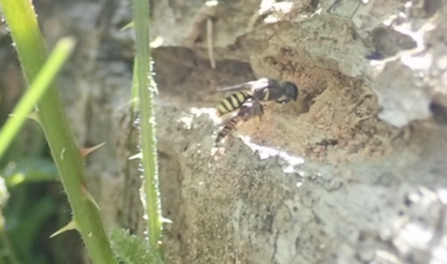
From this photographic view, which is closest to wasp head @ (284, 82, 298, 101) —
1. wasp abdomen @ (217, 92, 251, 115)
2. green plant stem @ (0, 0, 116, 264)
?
wasp abdomen @ (217, 92, 251, 115)

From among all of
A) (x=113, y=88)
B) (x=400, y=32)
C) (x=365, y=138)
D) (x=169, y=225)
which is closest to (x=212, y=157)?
(x=169, y=225)

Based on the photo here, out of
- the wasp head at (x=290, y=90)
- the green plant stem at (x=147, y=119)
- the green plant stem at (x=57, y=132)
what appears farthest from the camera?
the wasp head at (x=290, y=90)

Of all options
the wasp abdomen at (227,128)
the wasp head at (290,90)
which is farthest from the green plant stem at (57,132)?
the wasp head at (290,90)

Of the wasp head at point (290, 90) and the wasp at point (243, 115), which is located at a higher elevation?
the wasp head at point (290, 90)

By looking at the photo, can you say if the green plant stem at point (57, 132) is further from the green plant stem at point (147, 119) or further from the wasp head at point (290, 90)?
→ the wasp head at point (290, 90)

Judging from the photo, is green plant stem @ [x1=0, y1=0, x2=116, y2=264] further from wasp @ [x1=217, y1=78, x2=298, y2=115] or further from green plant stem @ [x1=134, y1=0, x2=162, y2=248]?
wasp @ [x1=217, y1=78, x2=298, y2=115]

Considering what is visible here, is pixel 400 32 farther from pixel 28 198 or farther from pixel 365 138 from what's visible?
pixel 28 198

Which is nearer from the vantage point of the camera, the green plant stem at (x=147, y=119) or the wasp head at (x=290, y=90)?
the green plant stem at (x=147, y=119)
